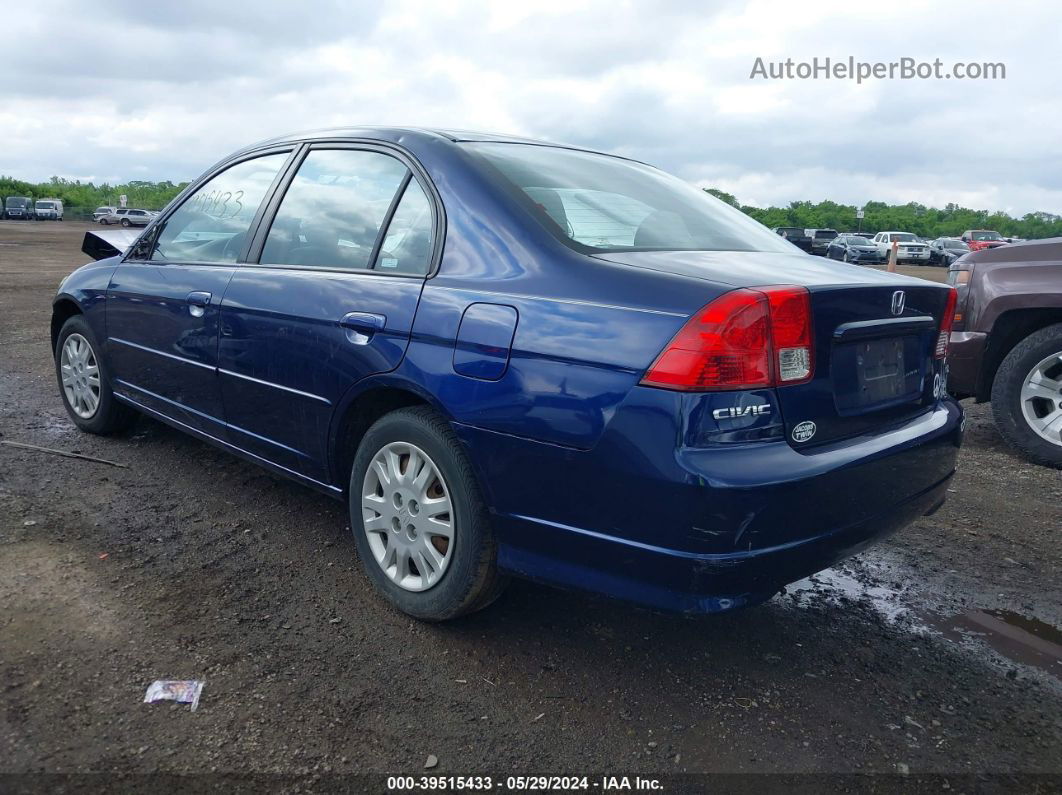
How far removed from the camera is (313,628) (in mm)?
2834

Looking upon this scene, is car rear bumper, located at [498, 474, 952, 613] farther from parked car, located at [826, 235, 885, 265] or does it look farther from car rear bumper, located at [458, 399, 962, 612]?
parked car, located at [826, 235, 885, 265]

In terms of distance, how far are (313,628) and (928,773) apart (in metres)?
1.88

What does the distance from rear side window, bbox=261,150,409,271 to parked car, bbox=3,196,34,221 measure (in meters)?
72.9

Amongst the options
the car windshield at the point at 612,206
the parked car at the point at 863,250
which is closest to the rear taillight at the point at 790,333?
the car windshield at the point at 612,206

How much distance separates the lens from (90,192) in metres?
106

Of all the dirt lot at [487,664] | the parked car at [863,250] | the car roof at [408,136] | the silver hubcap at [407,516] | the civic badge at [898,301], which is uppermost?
the parked car at [863,250]

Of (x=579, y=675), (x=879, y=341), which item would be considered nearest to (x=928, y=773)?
(x=579, y=675)

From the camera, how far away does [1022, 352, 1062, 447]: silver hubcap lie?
4.97 m

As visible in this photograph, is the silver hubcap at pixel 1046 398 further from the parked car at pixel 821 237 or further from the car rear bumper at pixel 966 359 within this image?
the parked car at pixel 821 237

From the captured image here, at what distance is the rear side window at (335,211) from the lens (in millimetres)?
3088

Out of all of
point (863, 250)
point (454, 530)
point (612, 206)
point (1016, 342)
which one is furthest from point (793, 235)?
point (863, 250)

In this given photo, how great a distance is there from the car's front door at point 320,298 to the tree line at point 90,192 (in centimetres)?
8195

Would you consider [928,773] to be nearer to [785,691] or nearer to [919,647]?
[785,691]

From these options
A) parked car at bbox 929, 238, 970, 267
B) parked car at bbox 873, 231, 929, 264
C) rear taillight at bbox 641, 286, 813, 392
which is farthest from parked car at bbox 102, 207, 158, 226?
rear taillight at bbox 641, 286, 813, 392
